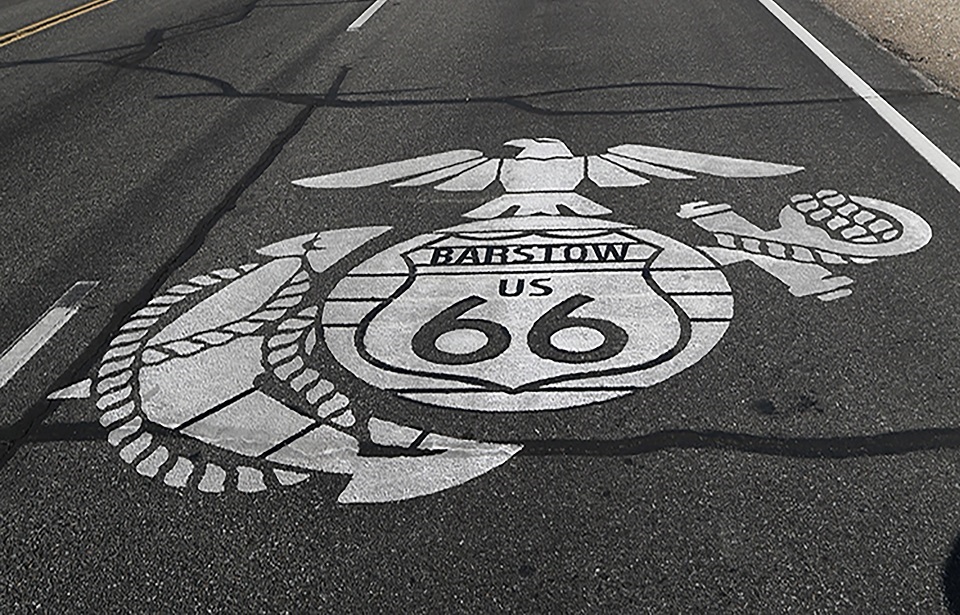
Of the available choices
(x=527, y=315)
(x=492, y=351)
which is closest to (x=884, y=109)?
(x=527, y=315)

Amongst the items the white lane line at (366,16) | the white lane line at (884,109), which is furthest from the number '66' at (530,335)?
the white lane line at (366,16)

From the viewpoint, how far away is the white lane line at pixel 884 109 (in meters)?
6.54

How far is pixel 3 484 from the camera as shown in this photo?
401 cm

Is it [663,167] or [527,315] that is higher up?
[527,315]

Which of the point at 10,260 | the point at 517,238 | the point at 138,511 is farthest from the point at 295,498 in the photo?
the point at 10,260

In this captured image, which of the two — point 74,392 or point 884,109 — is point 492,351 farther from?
point 884,109

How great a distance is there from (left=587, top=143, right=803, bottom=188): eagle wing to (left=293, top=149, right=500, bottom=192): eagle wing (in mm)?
665

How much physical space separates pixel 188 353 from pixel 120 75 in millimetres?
6443

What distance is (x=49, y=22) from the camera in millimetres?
13797

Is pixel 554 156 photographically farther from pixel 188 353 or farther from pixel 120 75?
pixel 120 75

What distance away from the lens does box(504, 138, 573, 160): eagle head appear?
721 cm

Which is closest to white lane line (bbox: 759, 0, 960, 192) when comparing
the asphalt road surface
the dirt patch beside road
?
the asphalt road surface

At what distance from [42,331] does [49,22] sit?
32.4ft

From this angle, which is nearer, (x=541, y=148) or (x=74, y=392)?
(x=74, y=392)
